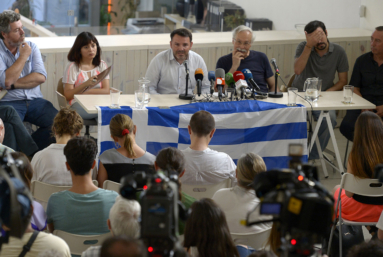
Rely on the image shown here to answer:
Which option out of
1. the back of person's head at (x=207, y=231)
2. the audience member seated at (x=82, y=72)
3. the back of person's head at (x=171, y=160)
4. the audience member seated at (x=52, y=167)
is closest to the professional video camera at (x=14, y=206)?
the back of person's head at (x=207, y=231)

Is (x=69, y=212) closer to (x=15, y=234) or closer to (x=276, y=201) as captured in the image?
(x=15, y=234)

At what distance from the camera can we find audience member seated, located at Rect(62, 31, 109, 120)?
4418mm

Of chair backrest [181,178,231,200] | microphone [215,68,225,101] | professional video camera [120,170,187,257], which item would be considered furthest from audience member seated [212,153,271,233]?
microphone [215,68,225,101]

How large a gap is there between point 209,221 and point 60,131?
63.3 inches

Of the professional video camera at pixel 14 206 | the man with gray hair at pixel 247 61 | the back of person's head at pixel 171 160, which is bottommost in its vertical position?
the back of person's head at pixel 171 160

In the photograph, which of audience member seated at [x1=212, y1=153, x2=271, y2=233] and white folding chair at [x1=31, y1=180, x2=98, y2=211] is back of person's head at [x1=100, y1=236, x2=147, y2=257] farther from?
white folding chair at [x1=31, y1=180, x2=98, y2=211]

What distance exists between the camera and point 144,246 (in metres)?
1.22

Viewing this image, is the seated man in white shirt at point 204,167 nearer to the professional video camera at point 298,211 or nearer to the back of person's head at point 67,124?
the back of person's head at point 67,124

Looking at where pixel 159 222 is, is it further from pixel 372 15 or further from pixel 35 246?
pixel 372 15

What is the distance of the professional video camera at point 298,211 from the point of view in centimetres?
126

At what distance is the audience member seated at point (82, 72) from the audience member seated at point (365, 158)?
7.90 ft

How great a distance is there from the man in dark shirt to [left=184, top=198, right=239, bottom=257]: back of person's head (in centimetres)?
302

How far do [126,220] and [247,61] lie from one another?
10.2 feet

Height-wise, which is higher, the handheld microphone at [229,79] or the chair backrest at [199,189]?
the handheld microphone at [229,79]
